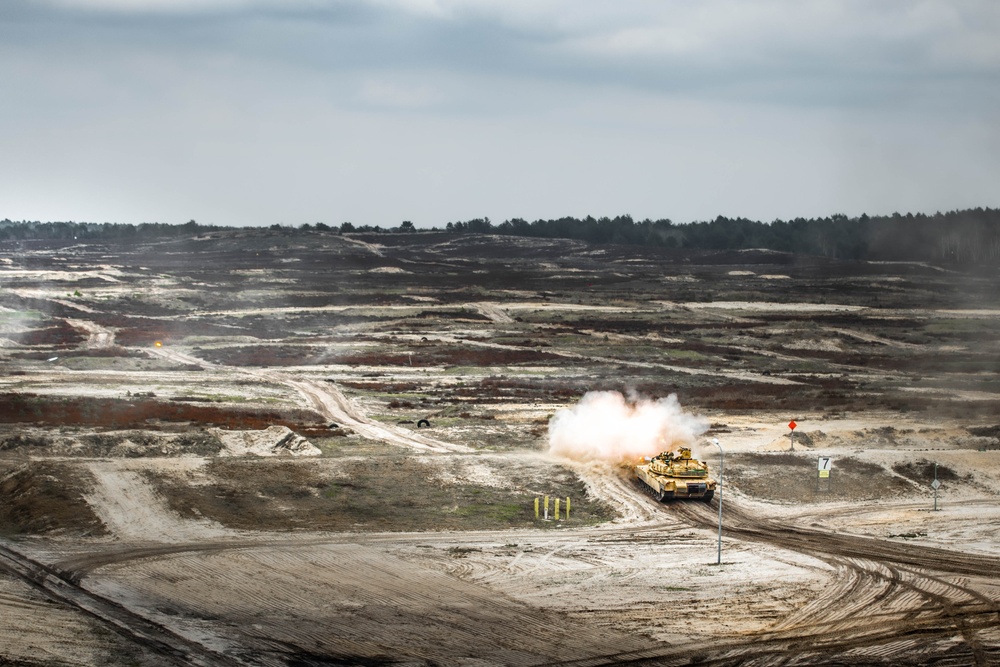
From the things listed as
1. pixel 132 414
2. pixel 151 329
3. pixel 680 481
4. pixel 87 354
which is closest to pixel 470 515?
pixel 680 481

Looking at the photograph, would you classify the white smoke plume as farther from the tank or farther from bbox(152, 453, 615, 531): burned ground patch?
the tank

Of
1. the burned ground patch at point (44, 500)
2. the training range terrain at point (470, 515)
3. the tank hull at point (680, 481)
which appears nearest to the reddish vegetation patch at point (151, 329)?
the training range terrain at point (470, 515)

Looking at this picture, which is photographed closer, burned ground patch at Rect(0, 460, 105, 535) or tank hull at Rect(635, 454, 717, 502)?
burned ground patch at Rect(0, 460, 105, 535)

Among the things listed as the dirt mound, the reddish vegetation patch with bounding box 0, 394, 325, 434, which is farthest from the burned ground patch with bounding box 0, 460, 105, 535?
the reddish vegetation patch with bounding box 0, 394, 325, 434

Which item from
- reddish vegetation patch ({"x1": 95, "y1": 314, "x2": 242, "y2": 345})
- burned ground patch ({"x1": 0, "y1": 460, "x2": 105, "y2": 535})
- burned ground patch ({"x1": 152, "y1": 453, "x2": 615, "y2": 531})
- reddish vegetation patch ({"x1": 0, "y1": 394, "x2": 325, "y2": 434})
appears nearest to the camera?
burned ground patch ({"x1": 0, "y1": 460, "x2": 105, "y2": 535})

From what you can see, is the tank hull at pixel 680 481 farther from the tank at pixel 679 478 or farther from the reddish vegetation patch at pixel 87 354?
the reddish vegetation patch at pixel 87 354

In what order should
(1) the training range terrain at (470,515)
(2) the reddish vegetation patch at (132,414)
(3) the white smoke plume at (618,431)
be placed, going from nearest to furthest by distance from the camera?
(1) the training range terrain at (470,515) → (3) the white smoke plume at (618,431) → (2) the reddish vegetation patch at (132,414)
